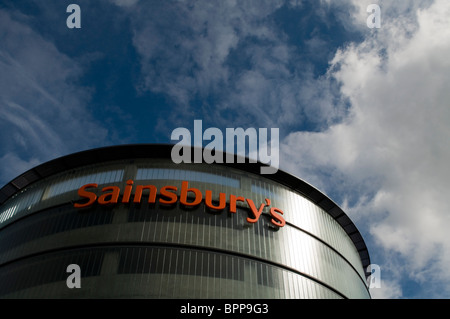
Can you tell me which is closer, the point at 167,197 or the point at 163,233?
the point at 163,233

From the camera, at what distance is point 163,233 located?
19.6m

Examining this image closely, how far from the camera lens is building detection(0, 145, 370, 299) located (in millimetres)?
18234

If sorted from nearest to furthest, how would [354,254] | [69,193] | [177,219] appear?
[177,219]
[69,193]
[354,254]

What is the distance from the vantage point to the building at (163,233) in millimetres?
18234

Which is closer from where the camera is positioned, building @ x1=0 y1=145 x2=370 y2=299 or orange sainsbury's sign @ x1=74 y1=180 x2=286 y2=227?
building @ x1=0 y1=145 x2=370 y2=299

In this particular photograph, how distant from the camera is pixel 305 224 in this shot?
23.9 meters

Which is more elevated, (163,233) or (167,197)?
(167,197)

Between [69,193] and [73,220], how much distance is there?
2.56m

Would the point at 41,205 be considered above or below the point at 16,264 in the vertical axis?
above

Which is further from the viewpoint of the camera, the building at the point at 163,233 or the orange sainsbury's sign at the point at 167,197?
the orange sainsbury's sign at the point at 167,197
